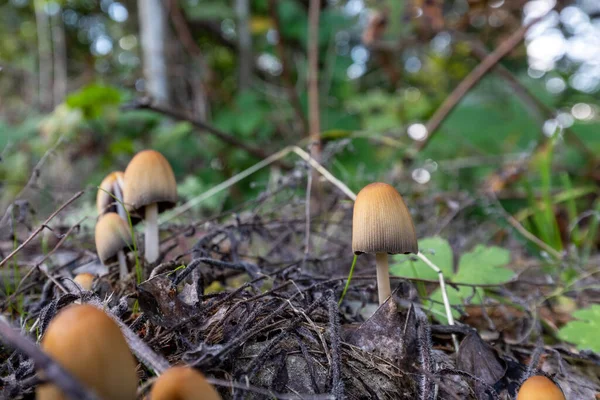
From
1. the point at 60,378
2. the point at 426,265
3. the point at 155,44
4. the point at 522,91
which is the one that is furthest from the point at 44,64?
the point at 60,378

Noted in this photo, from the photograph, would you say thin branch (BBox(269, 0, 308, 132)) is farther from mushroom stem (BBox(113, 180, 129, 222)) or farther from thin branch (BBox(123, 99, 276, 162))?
mushroom stem (BBox(113, 180, 129, 222))

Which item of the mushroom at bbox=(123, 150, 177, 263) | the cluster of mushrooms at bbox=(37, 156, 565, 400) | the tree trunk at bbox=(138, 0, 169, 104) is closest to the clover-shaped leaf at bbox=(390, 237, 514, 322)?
the cluster of mushrooms at bbox=(37, 156, 565, 400)

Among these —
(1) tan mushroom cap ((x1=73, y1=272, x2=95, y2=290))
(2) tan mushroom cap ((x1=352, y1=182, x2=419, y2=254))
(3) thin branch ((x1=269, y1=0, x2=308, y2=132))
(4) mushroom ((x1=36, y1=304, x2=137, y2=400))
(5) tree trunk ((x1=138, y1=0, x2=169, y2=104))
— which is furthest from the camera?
(5) tree trunk ((x1=138, y1=0, x2=169, y2=104))

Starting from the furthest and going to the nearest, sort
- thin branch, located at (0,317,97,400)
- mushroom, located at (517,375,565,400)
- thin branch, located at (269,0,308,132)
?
thin branch, located at (269,0,308,132)
mushroom, located at (517,375,565,400)
thin branch, located at (0,317,97,400)

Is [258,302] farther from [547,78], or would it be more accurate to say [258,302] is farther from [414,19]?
[547,78]

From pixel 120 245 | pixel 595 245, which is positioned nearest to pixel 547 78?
pixel 595 245

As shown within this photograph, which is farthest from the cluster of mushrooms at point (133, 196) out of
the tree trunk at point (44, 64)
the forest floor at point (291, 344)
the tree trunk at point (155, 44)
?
the tree trunk at point (44, 64)

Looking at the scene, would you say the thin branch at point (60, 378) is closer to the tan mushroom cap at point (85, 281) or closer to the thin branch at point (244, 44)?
the tan mushroom cap at point (85, 281)
